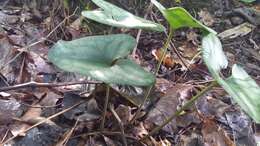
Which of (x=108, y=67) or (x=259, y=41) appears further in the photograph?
(x=259, y=41)

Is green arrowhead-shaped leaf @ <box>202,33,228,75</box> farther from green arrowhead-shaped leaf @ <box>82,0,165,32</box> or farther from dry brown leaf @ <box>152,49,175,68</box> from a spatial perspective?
dry brown leaf @ <box>152,49,175,68</box>

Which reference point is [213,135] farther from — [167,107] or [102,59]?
[102,59]

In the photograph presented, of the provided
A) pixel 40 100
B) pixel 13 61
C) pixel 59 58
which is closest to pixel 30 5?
pixel 13 61

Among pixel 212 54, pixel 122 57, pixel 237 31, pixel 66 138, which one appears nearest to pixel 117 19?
pixel 122 57

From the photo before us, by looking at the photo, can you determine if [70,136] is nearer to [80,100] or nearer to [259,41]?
[80,100]

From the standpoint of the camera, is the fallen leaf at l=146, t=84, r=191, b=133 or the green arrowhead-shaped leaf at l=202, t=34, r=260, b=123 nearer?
the green arrowhead-shaped leaf at l=202, t=34, r=260, b=123

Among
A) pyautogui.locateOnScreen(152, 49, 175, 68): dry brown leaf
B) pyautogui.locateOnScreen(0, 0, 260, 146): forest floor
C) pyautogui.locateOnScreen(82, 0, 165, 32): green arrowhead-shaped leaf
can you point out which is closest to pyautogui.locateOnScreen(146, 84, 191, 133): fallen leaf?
pyautogui.locateOnScreen(0, 0, 260, 146): forest floor
